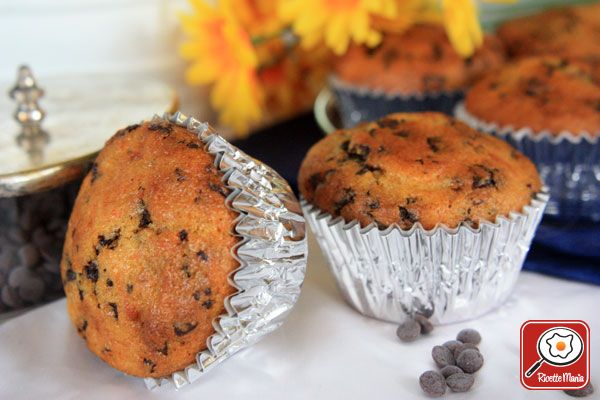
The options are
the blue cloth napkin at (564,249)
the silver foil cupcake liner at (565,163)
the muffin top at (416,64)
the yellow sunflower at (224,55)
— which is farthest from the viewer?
the muffin top at (416,64)

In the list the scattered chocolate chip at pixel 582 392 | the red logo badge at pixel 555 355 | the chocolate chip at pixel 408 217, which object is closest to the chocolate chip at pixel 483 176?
the chocolate chip at pixel 408 217

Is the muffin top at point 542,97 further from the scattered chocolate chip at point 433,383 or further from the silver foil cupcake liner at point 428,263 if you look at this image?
the scattered chocolate chip at point 433,383

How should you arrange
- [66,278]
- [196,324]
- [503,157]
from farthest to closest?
[503,157] < [66,278] < [196,324]

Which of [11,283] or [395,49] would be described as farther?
[395,49]

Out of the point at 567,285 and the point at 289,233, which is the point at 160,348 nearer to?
the point at 289,233

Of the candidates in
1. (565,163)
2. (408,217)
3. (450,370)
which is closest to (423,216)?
(408,217)

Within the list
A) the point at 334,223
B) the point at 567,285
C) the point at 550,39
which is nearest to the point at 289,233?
the point at 334,223

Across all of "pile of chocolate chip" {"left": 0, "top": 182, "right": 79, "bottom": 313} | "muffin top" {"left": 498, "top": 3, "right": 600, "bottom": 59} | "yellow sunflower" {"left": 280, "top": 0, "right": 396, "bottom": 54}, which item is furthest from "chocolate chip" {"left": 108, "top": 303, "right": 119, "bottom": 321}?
"muffin top" {"left": 498, "top": 3, "right": 600, "bottom": 59}

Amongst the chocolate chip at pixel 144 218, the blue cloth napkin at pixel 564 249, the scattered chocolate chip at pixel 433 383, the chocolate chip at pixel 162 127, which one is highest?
the chocolate chip at pixel 162 127
